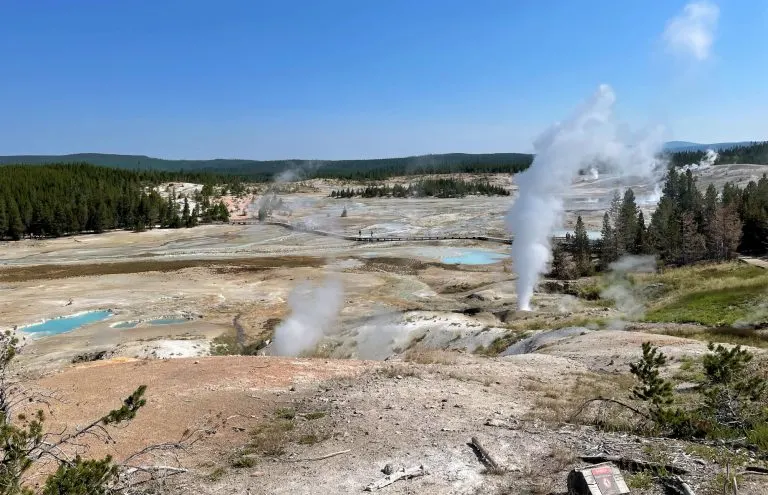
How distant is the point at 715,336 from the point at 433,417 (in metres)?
15.8

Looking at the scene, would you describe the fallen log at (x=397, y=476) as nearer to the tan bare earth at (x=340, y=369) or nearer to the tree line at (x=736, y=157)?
the tan bare earth at (x=340, y=369)

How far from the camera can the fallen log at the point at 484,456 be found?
9.10 m

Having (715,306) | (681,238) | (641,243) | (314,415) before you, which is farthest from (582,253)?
(314,415)

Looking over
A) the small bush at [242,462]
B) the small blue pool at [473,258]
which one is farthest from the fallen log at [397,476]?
the small blue pool at [473,258]

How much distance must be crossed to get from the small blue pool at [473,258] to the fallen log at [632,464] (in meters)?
48.5

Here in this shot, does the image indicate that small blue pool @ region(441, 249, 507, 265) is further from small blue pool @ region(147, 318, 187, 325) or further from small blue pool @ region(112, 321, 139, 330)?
small blue pool @ region(112, 321, 139, 330)

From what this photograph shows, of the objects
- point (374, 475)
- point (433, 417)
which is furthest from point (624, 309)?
point (374, 475)

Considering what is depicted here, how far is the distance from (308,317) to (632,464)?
24693 mm

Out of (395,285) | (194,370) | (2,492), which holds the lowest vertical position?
(395,285)

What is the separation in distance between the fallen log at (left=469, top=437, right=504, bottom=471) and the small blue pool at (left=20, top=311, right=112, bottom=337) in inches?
1152

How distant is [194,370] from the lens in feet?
55.3

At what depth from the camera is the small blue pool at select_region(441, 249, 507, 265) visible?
57938mm

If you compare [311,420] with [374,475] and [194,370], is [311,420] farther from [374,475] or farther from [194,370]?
[194,370]

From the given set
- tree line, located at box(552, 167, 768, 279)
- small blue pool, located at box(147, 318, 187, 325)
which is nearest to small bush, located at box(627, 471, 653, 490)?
small blue pool, located at box(147, 318, 187, 325)
